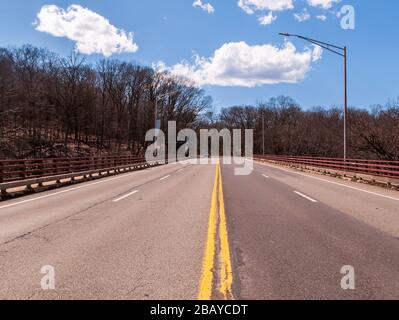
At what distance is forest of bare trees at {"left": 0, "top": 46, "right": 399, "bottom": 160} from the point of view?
43.4m

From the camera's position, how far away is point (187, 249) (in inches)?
280

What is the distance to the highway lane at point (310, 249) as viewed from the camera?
5.08m

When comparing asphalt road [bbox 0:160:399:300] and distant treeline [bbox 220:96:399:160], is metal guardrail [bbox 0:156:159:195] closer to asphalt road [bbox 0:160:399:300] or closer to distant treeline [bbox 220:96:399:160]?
asphalt road [bbox 0:160:399:300]

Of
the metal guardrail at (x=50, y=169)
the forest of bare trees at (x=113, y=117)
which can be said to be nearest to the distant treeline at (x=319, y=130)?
the forest of bare trees at (x=113, y=117)

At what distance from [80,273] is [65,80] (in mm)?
67806

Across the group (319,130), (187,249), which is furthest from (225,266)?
(319,130)

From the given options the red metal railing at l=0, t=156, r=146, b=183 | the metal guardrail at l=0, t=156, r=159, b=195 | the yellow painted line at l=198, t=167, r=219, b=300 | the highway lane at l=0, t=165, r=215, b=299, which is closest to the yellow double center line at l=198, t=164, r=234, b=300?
the yellow painted line at l=198, t=167, r=219, b=300

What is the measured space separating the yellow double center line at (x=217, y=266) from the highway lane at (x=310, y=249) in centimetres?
12

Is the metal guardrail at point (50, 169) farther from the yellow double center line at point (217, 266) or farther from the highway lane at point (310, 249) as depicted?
the yellow double center line at point (217, 266)

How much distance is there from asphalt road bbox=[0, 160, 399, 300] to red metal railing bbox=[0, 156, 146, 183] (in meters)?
6.56

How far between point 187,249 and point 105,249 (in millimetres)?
1395

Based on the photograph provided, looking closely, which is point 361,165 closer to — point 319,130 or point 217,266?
point 217,266
